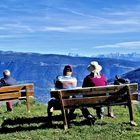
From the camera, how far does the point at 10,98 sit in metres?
22.5

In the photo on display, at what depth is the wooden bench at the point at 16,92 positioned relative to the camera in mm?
22172

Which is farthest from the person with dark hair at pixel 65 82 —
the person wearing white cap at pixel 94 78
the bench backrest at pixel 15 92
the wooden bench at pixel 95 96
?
the bench backrest at pixel 15 92

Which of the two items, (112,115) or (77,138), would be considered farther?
(112,115)

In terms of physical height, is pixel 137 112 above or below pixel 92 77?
below

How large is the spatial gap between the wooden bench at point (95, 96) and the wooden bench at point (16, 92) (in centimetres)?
583

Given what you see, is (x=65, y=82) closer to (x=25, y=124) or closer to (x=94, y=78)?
(x=94, y=78)

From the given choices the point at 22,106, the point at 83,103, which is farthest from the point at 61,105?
the point at 22,106

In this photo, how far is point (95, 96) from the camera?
17.0 metres

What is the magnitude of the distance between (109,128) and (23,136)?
296 cm

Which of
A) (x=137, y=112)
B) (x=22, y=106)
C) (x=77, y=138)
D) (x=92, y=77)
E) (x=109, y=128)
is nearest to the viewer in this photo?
(x=77, y=138)

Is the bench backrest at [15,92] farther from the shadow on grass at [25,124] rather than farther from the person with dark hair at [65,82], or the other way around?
the person with dark hair at [65,82]

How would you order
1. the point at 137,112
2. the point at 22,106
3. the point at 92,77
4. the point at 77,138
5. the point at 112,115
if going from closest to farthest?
1. the point at 77,138
2. the point at 92,77
3. the point at 112,115
4. the point at 137,112
5. the point at 22,106

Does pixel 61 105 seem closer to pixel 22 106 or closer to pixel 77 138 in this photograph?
pixel 77 138

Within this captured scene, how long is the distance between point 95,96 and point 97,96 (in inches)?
4.5
